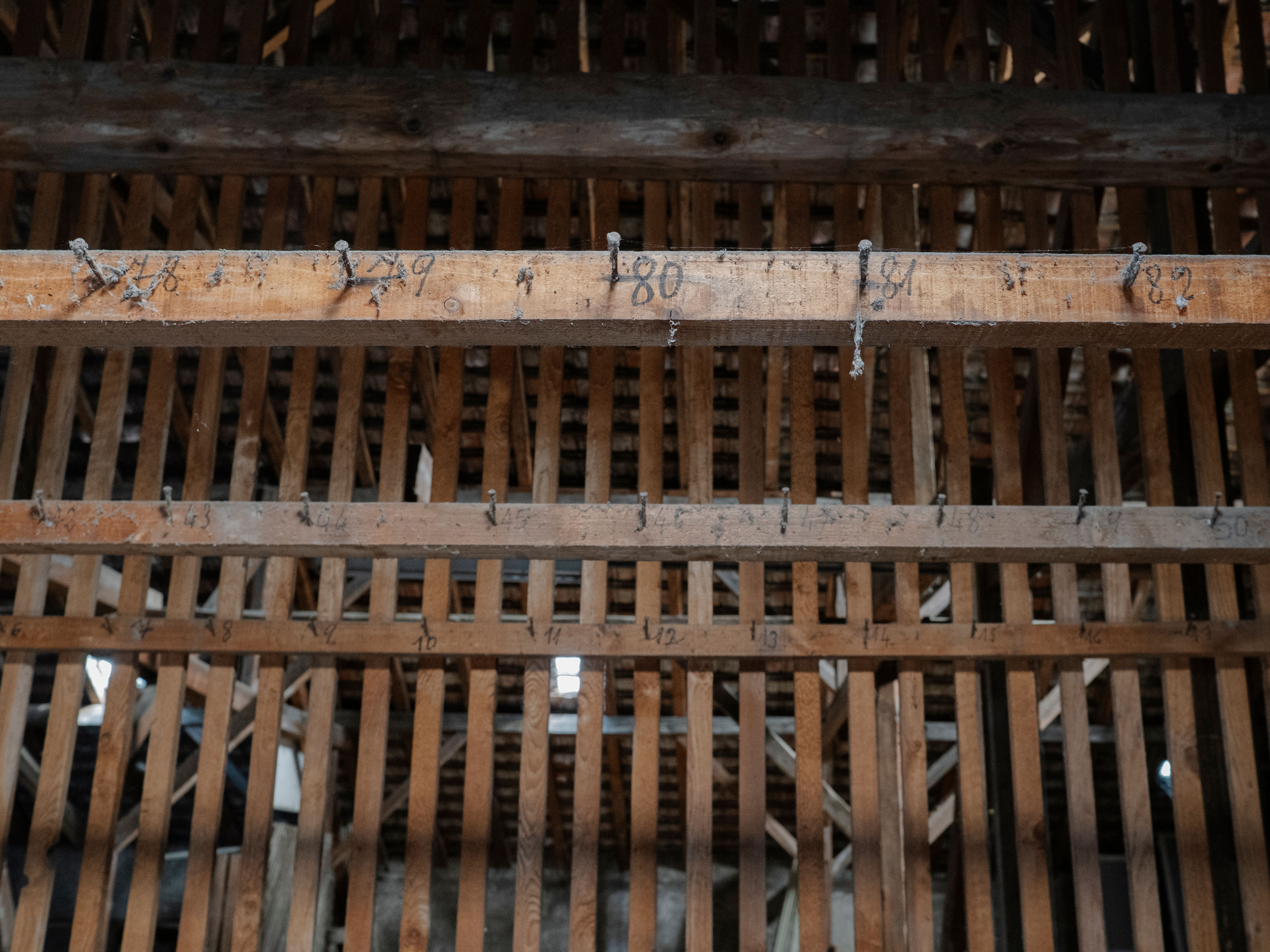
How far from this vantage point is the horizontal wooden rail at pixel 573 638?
5.16 metres

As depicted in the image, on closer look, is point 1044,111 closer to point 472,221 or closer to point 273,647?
point 472,221

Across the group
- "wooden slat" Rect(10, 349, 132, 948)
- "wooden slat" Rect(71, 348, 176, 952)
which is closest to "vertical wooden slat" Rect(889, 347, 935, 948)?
"wooden slat" Rect(71, 348, 176, 952)

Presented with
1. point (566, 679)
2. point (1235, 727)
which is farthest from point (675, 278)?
point (566, 679)

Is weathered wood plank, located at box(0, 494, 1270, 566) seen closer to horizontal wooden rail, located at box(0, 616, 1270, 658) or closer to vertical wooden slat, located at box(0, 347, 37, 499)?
horizontal wooden rail, located at box(0, 616, 1270, 658)

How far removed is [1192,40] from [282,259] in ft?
22.6

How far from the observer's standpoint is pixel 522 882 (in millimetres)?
5062

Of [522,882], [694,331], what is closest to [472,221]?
[694,331]

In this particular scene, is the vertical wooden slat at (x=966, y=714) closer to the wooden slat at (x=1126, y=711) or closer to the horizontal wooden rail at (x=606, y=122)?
the wooden slat at (x=1126, y=711)

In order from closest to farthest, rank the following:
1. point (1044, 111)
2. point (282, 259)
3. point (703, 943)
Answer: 1. point (282, 259)
2. point (703, 943)
3. point (1044, 111)

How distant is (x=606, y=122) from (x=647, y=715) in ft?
9.13

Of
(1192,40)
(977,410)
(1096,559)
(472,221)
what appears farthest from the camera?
(977,410)

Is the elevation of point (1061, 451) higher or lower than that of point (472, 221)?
lower

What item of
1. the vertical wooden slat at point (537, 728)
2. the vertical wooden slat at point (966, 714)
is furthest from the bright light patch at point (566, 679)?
the vertical wooden slat at point (966, 714)

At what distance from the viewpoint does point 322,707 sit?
5.18 metres
